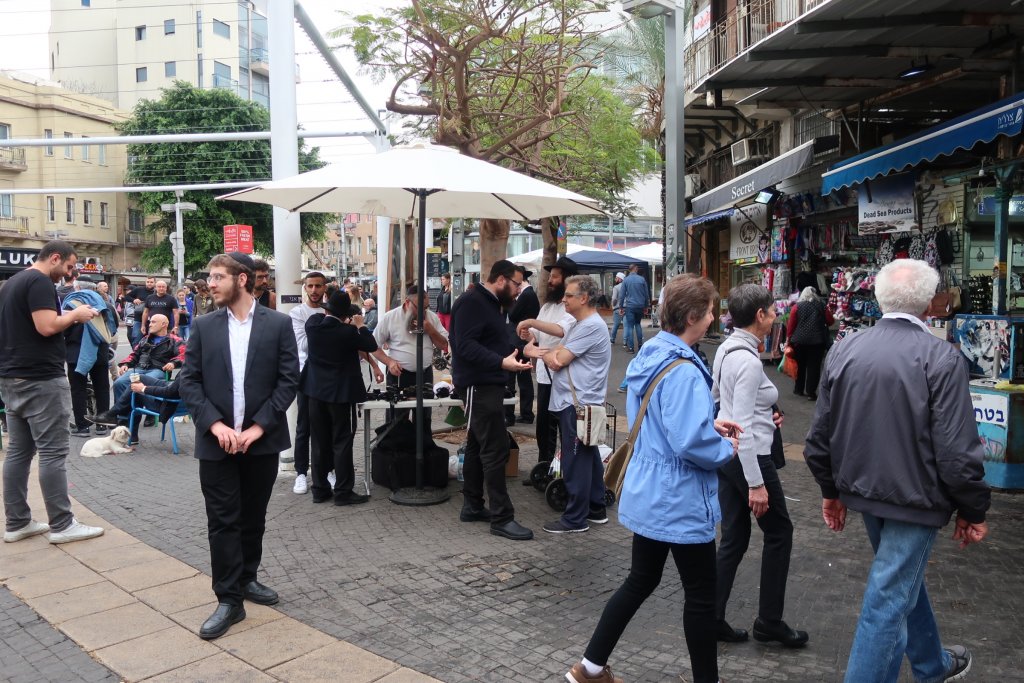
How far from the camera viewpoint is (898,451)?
9.87ft

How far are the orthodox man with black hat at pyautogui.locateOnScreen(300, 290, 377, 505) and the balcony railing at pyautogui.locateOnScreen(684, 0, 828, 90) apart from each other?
557 centimetres

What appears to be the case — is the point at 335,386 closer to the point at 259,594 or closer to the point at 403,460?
the point at 403,460

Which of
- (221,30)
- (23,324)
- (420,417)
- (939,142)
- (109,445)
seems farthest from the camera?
(221,30)

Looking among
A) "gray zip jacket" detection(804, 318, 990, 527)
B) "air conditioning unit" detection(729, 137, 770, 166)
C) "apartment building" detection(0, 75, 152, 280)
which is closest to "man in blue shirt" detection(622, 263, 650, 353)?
"air conditioning unit" detection(729, 137, 770, 166)

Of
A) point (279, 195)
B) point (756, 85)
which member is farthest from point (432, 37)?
point (756, 85)

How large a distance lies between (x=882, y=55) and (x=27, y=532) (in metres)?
9.73

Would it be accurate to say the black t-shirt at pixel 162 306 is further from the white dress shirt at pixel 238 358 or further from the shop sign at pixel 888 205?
the shop sign at pixel 888 205

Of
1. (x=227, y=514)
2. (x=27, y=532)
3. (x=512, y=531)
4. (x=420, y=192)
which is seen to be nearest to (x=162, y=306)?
(x=27, y=532)

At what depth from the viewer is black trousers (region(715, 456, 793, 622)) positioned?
12.8 feet


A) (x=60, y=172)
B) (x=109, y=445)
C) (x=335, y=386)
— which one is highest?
(x=60, y=172)

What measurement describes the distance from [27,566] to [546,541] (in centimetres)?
332

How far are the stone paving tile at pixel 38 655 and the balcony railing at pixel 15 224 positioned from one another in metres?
43.5

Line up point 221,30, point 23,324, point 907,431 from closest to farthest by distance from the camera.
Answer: point 907,431 → point 23,324 → point 221,30

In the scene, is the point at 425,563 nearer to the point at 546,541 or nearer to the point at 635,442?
the point at 546,541
